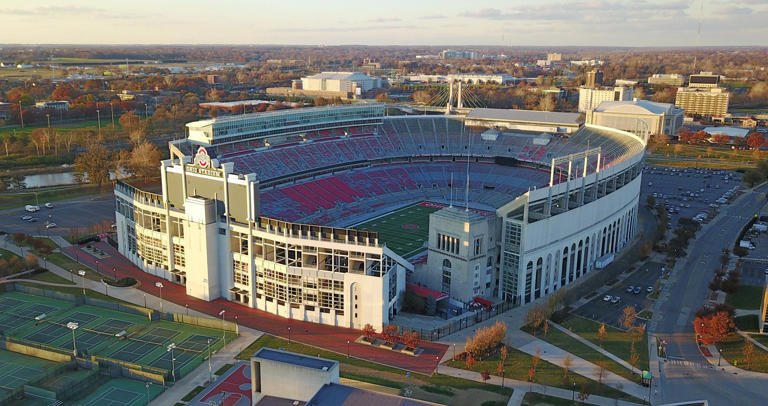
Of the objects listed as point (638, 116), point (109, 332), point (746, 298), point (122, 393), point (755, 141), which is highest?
point (638, 116)

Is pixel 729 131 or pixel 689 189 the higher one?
pixel 729 131

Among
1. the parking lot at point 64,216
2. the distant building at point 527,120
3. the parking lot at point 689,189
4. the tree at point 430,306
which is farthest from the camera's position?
the distant building at point 527,120

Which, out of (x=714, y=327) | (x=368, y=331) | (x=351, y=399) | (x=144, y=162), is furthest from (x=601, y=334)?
(x=144, y=162)

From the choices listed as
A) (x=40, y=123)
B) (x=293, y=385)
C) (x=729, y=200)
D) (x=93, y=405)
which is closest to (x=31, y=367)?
(x=93, y=405)

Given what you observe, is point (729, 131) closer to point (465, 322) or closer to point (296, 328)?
point (465, 322)

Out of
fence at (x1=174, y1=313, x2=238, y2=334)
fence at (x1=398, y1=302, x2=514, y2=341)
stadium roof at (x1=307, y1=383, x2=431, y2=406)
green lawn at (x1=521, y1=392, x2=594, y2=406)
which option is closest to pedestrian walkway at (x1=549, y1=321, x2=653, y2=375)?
fence at (x1=398, y1=302, x2=514, y2=341)

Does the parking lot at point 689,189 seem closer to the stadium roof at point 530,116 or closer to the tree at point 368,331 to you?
the stadium roof at point 530,116

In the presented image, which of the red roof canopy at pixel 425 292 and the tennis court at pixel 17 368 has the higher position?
the red roof canopy at pixel 425 292

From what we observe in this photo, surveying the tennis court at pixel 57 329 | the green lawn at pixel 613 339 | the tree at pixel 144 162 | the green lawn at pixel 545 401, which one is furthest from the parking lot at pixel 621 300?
the tree at pixel 144 162
